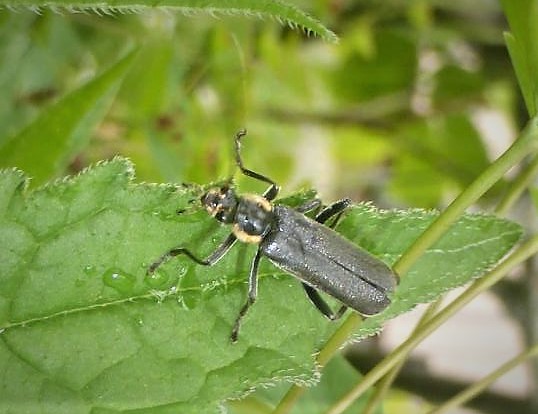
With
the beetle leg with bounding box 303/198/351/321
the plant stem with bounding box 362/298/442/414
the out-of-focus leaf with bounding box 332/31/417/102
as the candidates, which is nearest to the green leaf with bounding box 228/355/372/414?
the plant stem with bounding box 362/298/442/414

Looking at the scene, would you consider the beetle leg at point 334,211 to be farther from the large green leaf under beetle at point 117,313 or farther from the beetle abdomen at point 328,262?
the large green leaf under beetle at point 117,313

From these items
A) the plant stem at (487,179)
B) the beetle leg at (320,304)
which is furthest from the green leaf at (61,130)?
the plant stem at (487,179)

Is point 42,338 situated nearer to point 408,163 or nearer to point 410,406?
point 408,163

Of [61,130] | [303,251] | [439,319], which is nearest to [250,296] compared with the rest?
[439,319]

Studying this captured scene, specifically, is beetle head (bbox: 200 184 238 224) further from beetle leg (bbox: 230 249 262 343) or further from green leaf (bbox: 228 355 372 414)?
green leaf (bbox: 228 355 372 414)

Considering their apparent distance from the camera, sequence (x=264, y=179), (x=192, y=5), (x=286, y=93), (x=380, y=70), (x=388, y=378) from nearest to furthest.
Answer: (x=192, y=5)
(x=388, y=378)
(x=264, y=179)
(x=380, y=70)
(x=286, y=93)

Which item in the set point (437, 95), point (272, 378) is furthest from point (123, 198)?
point (437, 95)

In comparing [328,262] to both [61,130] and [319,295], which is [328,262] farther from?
[61,130]
